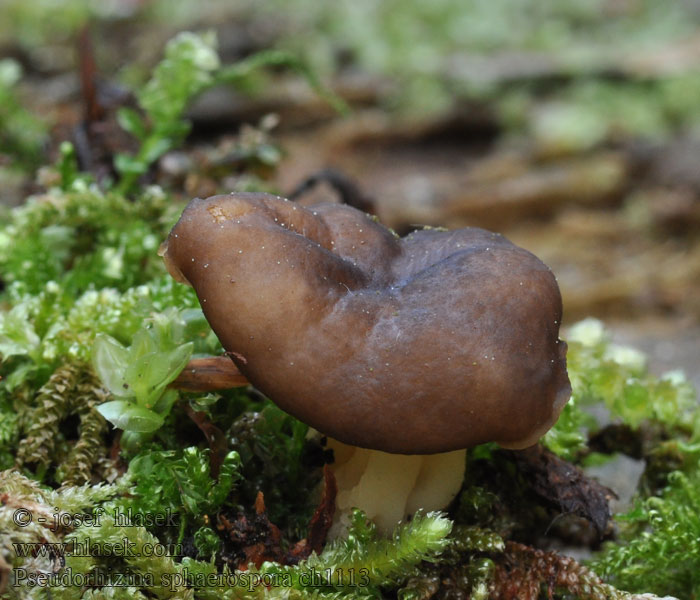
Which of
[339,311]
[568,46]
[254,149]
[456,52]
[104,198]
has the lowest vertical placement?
[339,311]

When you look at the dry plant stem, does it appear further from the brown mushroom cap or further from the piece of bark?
the piece of bark

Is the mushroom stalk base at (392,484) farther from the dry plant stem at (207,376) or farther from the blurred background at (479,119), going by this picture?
the blurred background at (479,119)

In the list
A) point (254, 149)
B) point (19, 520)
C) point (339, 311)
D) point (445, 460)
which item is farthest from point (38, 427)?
point (254, 149)

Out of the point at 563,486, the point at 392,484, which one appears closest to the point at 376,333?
the point at 392,484

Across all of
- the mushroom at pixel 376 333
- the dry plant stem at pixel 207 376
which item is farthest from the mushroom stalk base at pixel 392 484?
the dry plant stem at pixel 207 376

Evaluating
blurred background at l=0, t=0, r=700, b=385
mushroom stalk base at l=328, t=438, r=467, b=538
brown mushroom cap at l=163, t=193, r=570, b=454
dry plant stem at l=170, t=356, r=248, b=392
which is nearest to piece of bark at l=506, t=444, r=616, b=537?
mushroom stalk base at l=328, t=438, r=467, b=538

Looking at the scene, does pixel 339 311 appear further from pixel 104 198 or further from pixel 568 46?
pixel 568 46

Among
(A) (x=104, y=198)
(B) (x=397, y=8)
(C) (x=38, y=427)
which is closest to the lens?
(C) (x=38, y=427)
